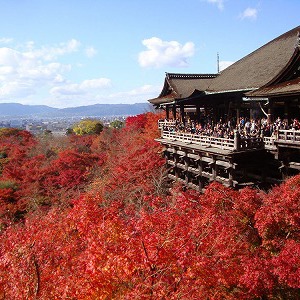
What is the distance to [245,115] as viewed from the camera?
26.3m

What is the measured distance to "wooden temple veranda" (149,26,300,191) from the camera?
1795 centimetres

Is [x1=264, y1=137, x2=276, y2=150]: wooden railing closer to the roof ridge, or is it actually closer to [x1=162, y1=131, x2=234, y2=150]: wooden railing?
[x1=162, y1=131, x2=234, y2=150]: wooden railing

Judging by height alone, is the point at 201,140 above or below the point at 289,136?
below

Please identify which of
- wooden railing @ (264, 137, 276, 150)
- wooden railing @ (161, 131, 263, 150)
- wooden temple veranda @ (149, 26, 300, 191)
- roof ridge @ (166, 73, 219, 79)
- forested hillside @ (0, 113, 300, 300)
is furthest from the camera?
roof ridge @ (166, 73, 219, 79)

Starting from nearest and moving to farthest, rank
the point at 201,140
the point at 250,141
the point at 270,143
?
the point at 270,143 < the point at 250,141 < the point at 201,140

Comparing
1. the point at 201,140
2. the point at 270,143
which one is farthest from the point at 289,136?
the point at 201,140

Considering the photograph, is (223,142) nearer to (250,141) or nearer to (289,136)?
(250,141)

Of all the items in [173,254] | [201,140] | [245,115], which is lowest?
[173,254]

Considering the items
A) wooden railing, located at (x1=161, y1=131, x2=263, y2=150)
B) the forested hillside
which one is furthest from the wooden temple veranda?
the forested hillside

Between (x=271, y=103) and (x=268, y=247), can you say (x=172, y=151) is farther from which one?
(x=268, y=247)

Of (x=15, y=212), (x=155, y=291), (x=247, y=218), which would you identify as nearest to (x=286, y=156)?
(x=247, y=218)

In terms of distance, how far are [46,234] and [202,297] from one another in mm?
6959

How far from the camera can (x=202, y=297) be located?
398 inches

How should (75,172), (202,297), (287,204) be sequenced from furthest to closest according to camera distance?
(75,172) < (287,204) < (202,297)
